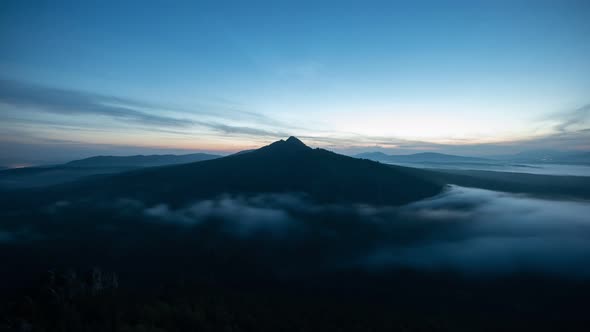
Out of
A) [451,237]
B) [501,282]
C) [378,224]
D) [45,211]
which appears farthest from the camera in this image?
[45,211]

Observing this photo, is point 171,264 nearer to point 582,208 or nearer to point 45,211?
point 45,211

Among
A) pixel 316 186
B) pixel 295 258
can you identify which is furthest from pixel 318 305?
pixel 316 186

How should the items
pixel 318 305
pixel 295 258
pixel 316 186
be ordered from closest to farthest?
pixel 318 305, pixel 295 258, pixel 316 186

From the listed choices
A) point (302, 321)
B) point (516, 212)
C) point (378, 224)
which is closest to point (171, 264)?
point (302, 321)

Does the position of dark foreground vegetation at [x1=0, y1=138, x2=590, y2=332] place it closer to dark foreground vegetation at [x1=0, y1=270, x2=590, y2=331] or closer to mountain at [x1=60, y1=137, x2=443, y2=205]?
dark foreground vegetation at [x1=0, y1=270, x2=590, y2=331]

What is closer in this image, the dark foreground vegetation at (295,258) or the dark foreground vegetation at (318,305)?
the dark foreground vegetation at (318,305)

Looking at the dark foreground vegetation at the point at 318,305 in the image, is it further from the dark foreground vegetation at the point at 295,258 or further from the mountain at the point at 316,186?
the mountain at the point at 316,186

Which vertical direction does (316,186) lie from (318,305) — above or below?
above

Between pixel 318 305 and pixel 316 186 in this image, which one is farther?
pixel 316 186

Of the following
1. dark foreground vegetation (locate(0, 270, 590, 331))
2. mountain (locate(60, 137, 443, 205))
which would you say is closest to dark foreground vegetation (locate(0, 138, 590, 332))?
dark foreground vegetation (locate(0, 270, 590, 331))

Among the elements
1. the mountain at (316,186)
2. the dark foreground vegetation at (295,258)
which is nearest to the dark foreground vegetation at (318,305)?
the dark foreground vegetation at (295,258)

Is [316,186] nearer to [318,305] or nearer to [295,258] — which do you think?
[295,258]
